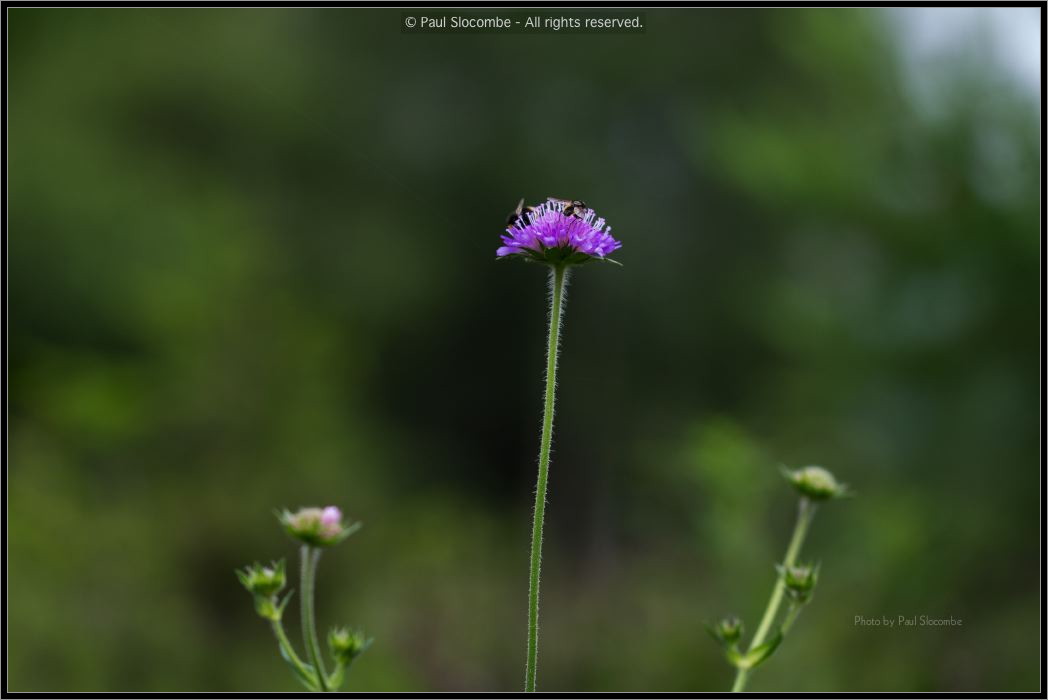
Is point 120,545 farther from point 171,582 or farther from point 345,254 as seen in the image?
point 345,254

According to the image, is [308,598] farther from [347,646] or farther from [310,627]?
[347,646]

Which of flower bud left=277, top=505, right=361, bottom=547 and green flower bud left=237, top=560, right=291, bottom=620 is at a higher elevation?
flower bud left=277, top=505, right=361, bottom=547

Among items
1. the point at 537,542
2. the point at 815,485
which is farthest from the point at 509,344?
the point at 537,542

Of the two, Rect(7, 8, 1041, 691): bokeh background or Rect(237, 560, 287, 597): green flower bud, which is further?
Rect(7, 8, 1041, 691): bokeh background

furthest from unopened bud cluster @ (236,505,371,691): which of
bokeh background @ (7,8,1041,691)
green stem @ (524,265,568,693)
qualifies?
bokeh background @ (7,8,1041,691)

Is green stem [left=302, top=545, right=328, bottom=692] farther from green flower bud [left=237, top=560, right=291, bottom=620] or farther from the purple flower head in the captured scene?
the purple flower head
